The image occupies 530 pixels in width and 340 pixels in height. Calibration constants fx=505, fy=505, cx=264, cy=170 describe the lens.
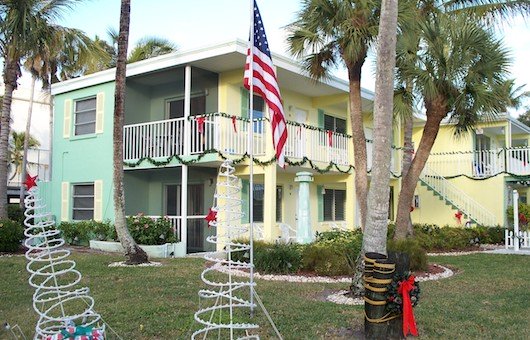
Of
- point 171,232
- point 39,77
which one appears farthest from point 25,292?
point 39,77

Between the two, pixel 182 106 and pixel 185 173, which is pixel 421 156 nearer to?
pixel 185 173

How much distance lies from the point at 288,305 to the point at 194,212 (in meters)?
9.64

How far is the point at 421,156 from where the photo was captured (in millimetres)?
13000

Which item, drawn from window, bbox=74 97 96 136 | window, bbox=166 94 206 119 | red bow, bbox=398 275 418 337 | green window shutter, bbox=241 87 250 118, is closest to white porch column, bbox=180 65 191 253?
window, bbox=166 94 206 119

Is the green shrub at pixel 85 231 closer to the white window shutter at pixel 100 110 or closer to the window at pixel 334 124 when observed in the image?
the white window shutter at pixel 100 110

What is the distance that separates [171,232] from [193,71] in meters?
5.16

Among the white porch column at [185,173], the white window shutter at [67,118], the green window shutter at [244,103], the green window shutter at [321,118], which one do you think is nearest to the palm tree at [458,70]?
the green window shutter at [244,103]

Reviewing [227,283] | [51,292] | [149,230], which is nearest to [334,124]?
[149,230]

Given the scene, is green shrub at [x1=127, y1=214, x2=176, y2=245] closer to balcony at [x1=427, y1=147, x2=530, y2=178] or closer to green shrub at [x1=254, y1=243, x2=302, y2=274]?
green shrub at [x1=254, y1=243, x2=302, y2=274]

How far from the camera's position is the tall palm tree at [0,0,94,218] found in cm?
1406

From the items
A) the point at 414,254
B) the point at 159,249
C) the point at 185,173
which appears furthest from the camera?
the point at 185,173

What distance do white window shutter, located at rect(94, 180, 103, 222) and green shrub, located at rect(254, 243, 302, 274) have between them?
27.0 ft

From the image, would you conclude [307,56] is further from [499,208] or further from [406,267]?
[499,208]

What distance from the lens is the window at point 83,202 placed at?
1802cm
